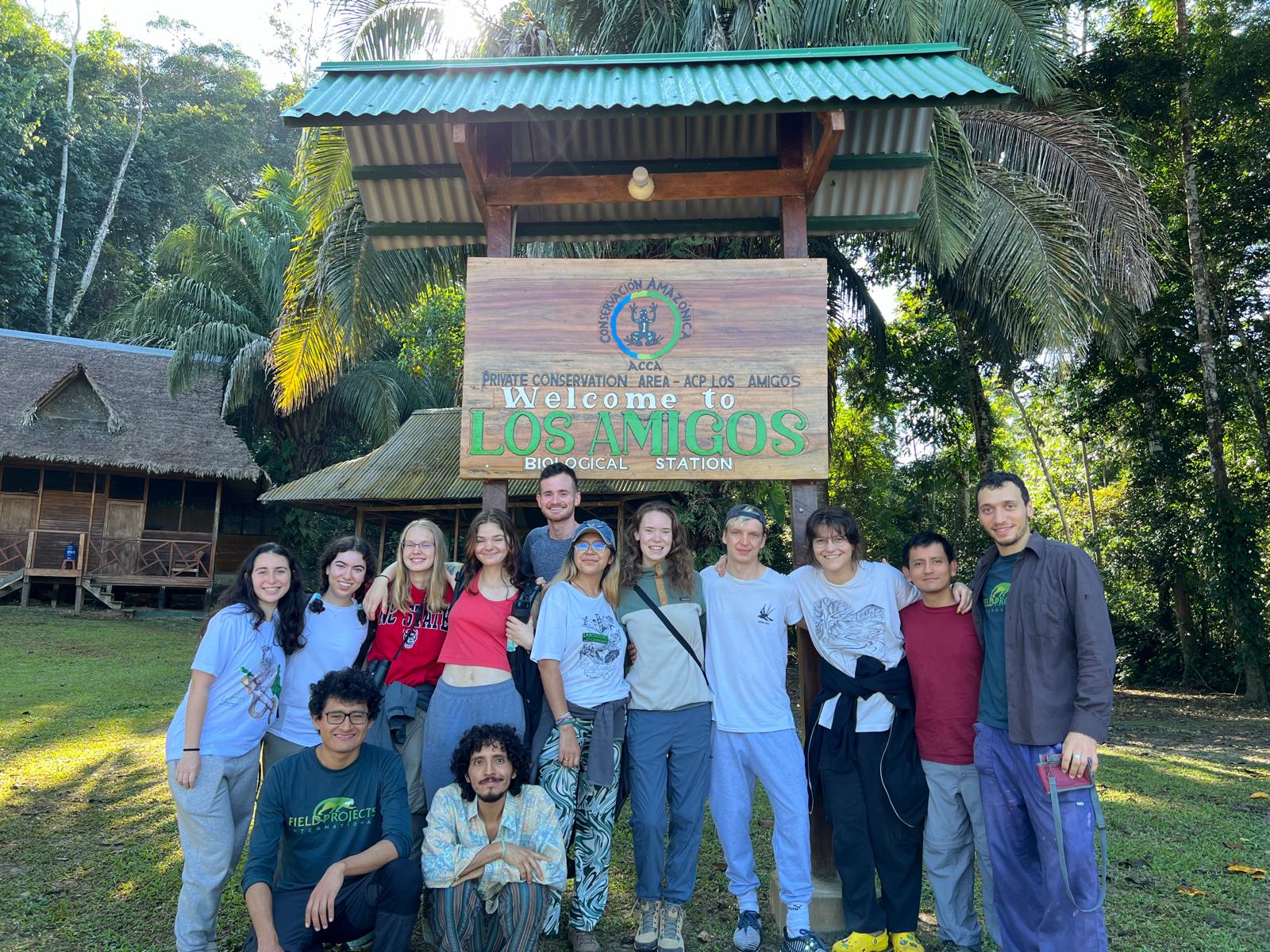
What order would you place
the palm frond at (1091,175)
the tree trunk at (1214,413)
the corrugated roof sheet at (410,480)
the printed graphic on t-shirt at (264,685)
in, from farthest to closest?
the corrugated roof sheet at (410,480)
the tree trunk at (1214,413)
the palm frond at (1091,175)
the printed graphic on t-shirt at (264,685)

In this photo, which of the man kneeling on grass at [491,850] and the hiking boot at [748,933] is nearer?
the man kneeling on grass at [491,850]

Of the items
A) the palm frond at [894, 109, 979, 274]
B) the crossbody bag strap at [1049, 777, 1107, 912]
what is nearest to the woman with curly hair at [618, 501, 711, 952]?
the crossbody bag strap at [1049, 777, 1107, 912]

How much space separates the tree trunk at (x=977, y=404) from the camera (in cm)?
1309

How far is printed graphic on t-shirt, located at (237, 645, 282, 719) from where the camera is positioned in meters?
3.54

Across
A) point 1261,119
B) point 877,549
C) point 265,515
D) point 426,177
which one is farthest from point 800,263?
point 265,515

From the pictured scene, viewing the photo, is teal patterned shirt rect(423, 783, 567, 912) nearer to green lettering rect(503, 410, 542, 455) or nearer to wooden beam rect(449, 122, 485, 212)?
green lettering rect(503, 410, 542, 455)

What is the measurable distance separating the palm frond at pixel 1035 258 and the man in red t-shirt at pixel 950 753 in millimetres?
5591

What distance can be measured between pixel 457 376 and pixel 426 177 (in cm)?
1549

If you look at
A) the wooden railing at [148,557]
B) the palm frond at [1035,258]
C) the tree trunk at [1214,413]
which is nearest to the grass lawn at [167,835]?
the tree trunk at [1214,413]

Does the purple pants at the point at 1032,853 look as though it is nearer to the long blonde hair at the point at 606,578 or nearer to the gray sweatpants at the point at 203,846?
the long blonde hair at the point at 606,578

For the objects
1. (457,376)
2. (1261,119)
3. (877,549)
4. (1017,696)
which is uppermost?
(1261,119)

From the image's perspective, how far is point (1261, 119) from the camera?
11469mm

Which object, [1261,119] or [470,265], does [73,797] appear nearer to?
[470,265]

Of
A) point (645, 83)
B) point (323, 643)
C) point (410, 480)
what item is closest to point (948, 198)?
point (645, 83)
